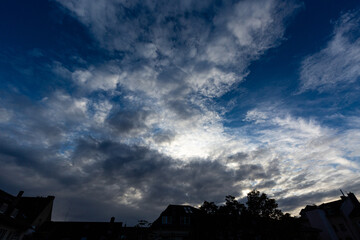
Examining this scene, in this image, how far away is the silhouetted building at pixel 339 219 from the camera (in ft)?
157

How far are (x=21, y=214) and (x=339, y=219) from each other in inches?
3570

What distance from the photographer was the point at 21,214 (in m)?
45.3

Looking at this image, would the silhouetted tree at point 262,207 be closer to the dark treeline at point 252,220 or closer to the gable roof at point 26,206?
the dark treeline at point 252,220

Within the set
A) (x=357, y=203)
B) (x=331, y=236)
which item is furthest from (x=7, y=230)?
(x=357, y=203)

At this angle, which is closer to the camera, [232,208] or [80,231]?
[232,208]

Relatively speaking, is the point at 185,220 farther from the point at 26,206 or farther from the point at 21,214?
the point at 26,206

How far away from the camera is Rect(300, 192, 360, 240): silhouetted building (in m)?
47.9

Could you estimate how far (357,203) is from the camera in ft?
166

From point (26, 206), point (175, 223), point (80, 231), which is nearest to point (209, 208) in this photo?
point (175, 223)

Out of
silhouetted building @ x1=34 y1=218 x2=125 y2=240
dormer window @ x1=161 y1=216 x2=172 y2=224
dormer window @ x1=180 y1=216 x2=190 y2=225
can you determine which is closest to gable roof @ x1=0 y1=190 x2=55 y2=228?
silhouetted building @ x1=34 y1=218 x2=125 y2=240

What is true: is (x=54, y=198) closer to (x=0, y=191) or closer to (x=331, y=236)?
(x=0, y=191)

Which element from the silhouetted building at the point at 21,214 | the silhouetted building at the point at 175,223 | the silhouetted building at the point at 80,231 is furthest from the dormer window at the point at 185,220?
the silhouetted building at the point at 21,214

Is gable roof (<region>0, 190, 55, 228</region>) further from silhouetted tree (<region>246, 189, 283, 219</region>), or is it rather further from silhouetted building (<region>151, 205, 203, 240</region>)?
silhouetted tree (<region>246, 189, 283, 219</region>)

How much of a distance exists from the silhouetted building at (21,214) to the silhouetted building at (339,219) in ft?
254
